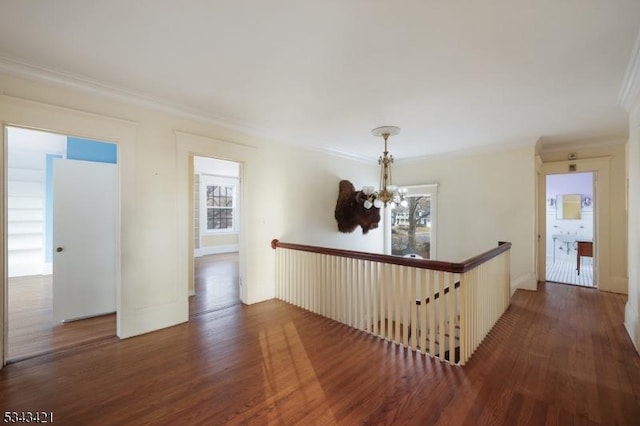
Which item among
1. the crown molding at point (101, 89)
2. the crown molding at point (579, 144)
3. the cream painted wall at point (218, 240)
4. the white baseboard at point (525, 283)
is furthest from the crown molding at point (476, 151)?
the cream painted wall at point (218, 240)

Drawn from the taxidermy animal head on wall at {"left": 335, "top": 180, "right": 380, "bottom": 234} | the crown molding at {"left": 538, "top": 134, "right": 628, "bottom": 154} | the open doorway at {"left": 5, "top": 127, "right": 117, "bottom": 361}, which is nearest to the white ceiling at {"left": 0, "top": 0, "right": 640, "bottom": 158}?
the open doorway at {"left": 5, "top": 127, "right": 117, "bottom": 361}

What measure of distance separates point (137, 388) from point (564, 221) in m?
9.52

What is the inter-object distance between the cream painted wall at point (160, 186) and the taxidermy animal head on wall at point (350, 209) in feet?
3.48

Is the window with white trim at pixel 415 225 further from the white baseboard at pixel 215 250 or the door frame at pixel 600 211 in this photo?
the white baseboard at pixel 215 250

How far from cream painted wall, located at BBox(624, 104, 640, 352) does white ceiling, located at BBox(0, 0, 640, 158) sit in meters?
0.46

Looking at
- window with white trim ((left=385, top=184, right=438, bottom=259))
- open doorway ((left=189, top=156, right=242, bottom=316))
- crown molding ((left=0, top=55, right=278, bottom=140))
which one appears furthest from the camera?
open doorway ((left=189, top=156, right=242, bottom=316))

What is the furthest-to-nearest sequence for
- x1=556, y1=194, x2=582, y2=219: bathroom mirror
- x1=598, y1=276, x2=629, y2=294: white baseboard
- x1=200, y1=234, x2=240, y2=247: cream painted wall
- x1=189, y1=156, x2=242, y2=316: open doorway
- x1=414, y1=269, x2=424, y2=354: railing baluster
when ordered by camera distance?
x1=200, y1=234, x2=240, y2=247: cream painted wall → x1=556, y1=194, x2=582, y2=219: bathroom mirror → x1=189, y1=156, x2=242, y2=316: open doorway → x1=598, y1=276, x2=629, y2=294: white baseboard → x1=414, y1=269, x2=424, y2=354: railing baluster

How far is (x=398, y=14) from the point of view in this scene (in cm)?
160

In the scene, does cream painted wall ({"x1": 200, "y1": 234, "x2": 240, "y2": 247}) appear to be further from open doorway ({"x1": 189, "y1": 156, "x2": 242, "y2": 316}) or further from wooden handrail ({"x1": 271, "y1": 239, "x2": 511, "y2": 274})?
wooden handrail ({"x1": 271, "y1": 239, "x2": 511, "y2": 274})

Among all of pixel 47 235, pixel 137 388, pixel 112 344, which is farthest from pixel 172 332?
pixel 47 235

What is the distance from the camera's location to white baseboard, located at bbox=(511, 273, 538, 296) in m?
4.41

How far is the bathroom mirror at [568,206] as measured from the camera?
6879 mm

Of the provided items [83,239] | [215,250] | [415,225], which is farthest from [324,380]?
[215,250]

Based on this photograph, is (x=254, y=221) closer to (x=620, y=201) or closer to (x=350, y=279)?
(x=350, y=279)
